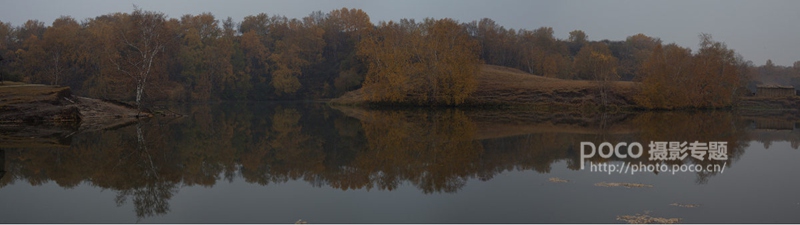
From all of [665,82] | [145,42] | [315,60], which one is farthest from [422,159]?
[315,60]

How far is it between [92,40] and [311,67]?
1410 inches

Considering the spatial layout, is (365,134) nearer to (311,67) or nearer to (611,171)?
(611,171)

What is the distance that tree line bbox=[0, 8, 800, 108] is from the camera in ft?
165

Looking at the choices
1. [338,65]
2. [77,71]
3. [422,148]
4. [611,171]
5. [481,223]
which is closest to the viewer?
[481,223]

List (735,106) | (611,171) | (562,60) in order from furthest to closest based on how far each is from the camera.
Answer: (562,60)
(735,106)
(611,171)

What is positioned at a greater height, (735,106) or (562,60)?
Answer: (562,60)

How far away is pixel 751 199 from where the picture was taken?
32.1ft

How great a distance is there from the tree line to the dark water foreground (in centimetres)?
2097

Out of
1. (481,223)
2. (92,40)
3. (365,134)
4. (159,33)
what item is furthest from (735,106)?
(92,40)

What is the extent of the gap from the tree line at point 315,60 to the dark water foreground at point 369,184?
20974 mm

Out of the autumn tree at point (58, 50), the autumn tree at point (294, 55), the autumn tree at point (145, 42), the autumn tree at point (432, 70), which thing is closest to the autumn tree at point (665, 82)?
the autumn tree at point (432, 70)

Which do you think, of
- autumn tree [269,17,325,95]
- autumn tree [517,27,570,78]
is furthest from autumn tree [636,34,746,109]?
autumn tree [269,17,325,95]

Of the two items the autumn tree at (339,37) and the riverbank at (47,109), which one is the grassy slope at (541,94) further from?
the autumn tree at (339,37)

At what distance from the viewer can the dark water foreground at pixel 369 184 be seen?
28.1ft
